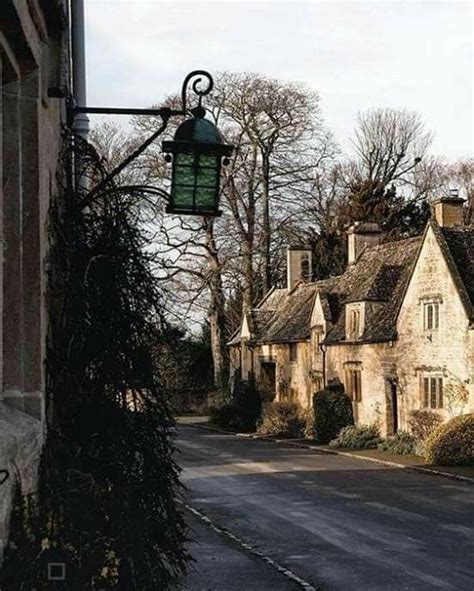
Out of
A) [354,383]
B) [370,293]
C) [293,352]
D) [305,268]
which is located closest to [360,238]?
[293,352]

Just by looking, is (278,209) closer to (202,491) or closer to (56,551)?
(202,491)

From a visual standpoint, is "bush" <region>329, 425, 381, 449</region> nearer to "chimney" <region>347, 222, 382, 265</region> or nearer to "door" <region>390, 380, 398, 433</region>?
"door" <region>390, 380, 398, 433</region>

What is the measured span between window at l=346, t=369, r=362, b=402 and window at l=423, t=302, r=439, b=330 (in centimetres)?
521

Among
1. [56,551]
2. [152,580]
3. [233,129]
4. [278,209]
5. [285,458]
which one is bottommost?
[285,458]

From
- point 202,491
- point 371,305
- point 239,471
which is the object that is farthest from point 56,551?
point 371,305

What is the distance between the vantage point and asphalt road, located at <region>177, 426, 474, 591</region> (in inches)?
477

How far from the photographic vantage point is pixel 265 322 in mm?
47844

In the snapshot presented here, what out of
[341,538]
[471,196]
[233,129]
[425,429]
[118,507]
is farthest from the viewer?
[471,196]

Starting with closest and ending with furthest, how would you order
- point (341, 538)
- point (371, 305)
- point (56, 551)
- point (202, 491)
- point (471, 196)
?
point (56, 551) → point (341, 538) → point (202, 491) → point (371, 305) → point (471, 196)

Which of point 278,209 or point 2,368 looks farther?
point 278,209

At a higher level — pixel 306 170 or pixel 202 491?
pixel 306 170

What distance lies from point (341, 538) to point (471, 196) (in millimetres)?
Result: 43589

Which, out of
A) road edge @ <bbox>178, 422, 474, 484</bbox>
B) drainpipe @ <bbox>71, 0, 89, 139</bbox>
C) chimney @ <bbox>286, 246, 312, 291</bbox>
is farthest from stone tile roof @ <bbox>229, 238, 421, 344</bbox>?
drainpipe @ <bbox>71, 0, 89, 139</bbox>

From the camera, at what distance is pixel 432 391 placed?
30.9 metres
